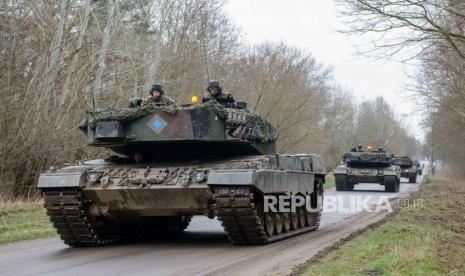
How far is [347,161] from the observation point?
30406mm

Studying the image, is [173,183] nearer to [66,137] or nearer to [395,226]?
[395,226]

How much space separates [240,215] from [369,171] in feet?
65.5

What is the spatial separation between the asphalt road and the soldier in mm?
Result: 2322

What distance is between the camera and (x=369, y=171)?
29578 millimetres

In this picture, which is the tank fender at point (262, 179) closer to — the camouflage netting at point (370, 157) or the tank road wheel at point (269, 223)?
the tank road wheel at point (269, 223)

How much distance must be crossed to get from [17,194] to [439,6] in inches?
465

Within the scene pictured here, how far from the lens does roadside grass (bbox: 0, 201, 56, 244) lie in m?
12.7

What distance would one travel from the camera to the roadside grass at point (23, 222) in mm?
12708

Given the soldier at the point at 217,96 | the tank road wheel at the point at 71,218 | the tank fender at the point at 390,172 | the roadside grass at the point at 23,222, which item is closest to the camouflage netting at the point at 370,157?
the tank fender at the point at 390,172

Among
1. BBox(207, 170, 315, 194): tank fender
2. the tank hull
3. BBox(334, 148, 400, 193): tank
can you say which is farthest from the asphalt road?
BBox(334, 148, 400, 193): tank

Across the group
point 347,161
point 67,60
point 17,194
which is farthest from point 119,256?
point 347,161

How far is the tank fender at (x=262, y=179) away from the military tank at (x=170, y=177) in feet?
0.05

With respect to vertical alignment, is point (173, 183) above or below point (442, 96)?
below

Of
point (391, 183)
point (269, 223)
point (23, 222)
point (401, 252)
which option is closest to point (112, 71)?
point (23, 222)
